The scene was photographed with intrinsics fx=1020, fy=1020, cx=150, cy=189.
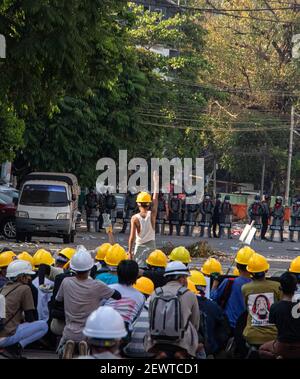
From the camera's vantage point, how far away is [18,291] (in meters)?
10.3

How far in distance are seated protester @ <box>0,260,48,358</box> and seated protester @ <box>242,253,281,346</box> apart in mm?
2208

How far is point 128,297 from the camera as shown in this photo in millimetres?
9250

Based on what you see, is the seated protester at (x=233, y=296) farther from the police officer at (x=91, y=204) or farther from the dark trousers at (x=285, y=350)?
the police officer at (x=91, y=204)

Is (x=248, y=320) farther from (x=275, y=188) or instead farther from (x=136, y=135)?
(x=275, y=188)

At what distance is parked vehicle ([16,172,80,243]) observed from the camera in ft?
101

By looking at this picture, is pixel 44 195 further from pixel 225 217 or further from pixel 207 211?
pixel 225 217

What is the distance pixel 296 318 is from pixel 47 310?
4037 millimetres

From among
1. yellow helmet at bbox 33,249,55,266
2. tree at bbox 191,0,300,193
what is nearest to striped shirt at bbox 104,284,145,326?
yellow helmet at bbox 33,249,55,266

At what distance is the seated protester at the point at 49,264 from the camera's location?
12.5 m

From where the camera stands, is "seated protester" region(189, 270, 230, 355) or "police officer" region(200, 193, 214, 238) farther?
"police officer" region(200, 193, 214, 238)

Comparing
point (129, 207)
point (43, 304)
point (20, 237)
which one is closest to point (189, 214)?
point (129, 207)

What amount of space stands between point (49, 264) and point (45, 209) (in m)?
18.3

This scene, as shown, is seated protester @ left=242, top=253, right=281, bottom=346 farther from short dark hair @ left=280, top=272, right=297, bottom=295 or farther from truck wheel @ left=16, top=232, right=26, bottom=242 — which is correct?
truck wheel @ left=16, top=232, right=26, bottom=242
